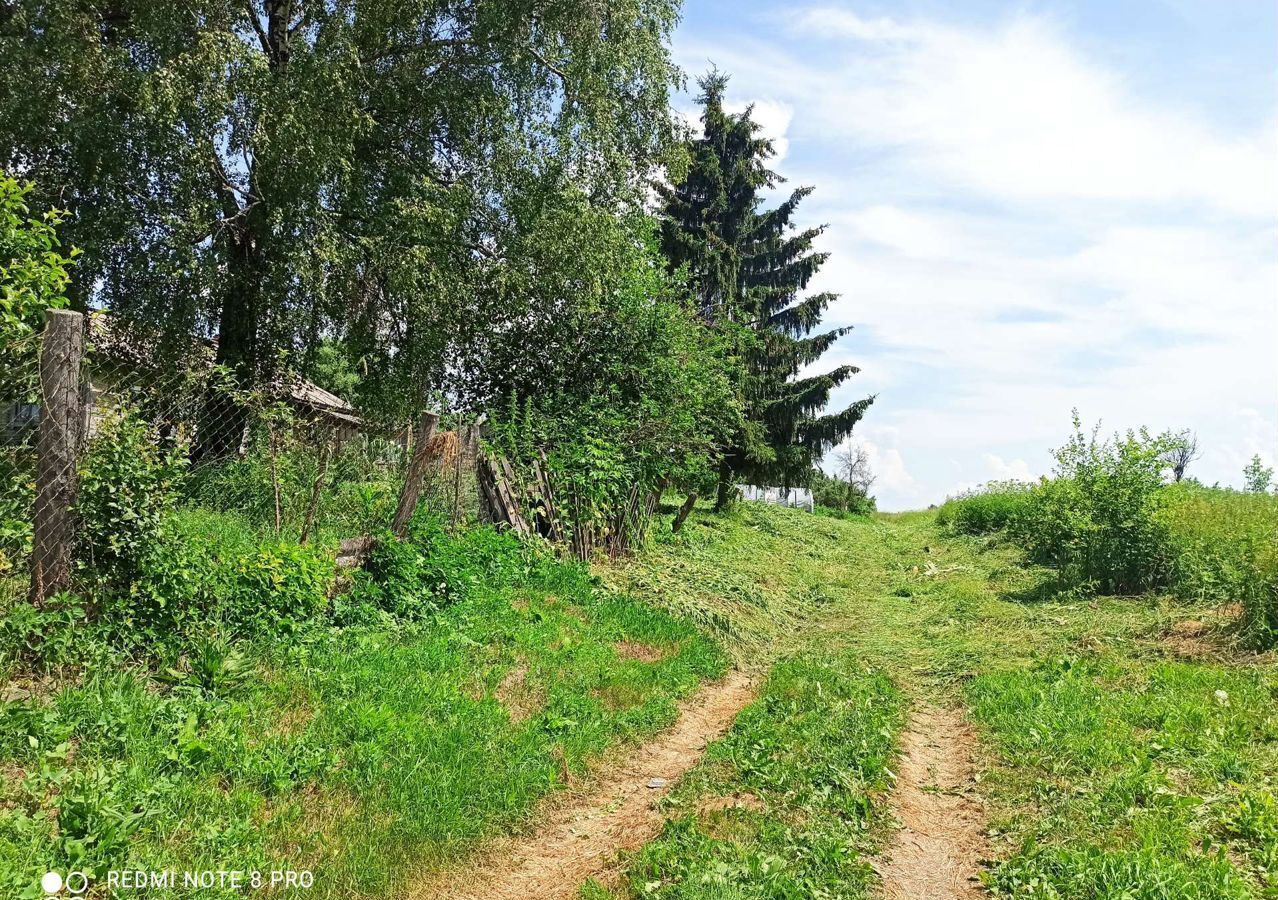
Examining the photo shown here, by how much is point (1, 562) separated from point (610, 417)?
347 inches

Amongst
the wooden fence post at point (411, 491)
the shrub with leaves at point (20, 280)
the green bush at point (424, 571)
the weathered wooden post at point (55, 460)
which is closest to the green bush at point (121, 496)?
the weathered wooden post at point (55, 460)

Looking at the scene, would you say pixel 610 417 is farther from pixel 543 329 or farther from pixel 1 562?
pixel 1 562

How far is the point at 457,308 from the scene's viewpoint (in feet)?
48.4

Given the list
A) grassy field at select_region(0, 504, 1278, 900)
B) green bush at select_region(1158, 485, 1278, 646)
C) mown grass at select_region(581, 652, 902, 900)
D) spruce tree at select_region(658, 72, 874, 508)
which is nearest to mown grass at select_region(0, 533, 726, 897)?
grassy field at select_region(0, 504, 1278, 900)

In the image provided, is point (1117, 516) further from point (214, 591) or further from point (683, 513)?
point (214, 591)

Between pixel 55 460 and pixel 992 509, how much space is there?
2467 centimetres

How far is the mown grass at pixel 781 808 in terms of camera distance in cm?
402

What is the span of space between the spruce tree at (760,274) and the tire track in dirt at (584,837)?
16.9 metres

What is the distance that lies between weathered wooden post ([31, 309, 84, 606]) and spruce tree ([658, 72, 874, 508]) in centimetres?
1881

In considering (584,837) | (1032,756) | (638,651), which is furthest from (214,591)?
(1032,756)

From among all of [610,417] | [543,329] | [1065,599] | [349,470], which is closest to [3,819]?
[349,470]

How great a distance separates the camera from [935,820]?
5070mm

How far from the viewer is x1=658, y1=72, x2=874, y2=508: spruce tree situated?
23094 millimetres

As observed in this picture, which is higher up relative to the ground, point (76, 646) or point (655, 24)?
point (655, 24)
